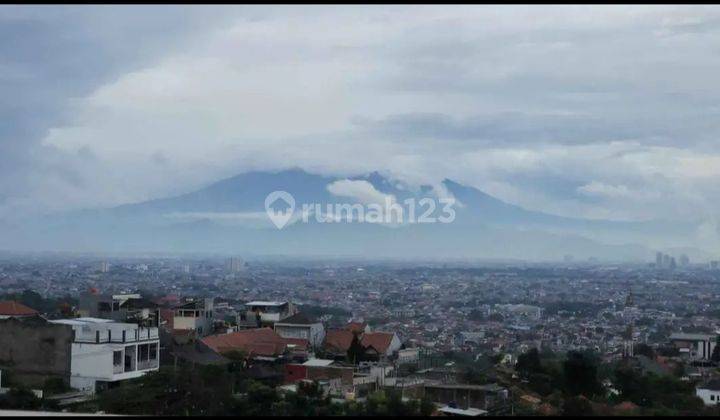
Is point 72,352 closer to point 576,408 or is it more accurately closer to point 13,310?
point 13,310

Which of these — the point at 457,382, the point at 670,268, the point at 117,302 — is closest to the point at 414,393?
the point at 457,382

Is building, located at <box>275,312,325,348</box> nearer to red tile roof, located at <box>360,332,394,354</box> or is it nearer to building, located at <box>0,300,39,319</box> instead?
red tile roof, located at <box>360,332,394,354</box>

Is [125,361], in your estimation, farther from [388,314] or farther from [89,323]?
[388,314]

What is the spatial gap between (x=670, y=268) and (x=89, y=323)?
5200 centimetres

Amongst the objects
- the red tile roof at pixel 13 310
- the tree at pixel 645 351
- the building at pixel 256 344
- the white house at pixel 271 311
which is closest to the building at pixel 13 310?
the red tile roof at pixel 13 310

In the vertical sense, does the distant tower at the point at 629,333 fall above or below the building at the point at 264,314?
below

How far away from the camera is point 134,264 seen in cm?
5897

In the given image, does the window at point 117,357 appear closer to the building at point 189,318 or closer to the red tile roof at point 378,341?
the building at point 189,318

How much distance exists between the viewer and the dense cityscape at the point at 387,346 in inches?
396

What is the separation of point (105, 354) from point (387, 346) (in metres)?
6.50

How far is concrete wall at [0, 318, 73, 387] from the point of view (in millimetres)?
11727

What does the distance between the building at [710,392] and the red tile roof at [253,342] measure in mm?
5961

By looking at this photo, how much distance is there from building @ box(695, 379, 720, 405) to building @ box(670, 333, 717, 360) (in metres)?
6.50

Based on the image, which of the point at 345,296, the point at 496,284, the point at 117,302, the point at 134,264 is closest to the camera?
the point at 117,302
